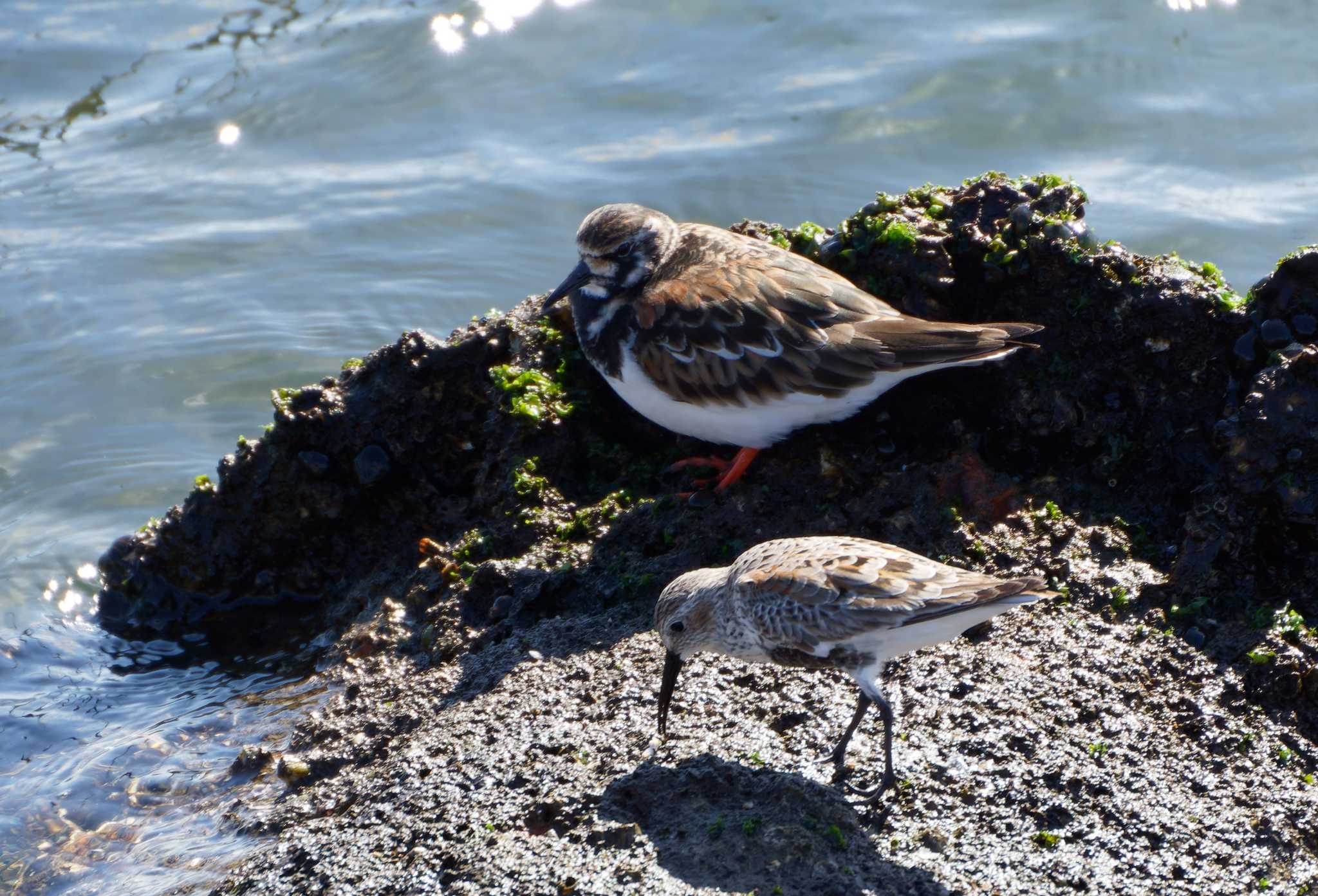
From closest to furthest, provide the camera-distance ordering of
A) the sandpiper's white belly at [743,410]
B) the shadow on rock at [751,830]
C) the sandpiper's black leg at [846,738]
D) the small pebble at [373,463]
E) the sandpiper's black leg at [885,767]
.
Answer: the shadow on rock at [751,830] < the sandpiper's black leg at [885,767] < the sandpiper's black leg at [846,738] < the sandpiper's white belly at [743,410] < the small pebble at [373,463]

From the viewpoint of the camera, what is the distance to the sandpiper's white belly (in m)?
4.98

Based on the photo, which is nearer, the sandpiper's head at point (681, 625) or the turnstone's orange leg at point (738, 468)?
the sandpiper's head at point (681, 625)

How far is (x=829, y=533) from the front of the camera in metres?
4.76

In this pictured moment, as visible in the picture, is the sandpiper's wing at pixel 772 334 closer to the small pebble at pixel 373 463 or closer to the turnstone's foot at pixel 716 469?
the turnstone's foot at pixel 716 469

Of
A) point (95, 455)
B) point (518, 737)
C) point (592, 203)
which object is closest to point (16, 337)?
point (95, 455)

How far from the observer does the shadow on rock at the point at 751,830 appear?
3.35 m

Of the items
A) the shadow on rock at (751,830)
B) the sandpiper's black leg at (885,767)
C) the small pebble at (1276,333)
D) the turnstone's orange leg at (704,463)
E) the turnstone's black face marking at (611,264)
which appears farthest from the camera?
the turnstone's black face marking at (611,264)

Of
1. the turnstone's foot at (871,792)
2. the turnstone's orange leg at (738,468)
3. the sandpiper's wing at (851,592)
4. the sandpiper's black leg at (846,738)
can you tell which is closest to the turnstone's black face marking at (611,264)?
the turnstone's orange leg at (738,468)

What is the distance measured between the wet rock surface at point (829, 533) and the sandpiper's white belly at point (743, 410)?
0.15 m

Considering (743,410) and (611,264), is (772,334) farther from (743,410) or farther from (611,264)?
(611,264)

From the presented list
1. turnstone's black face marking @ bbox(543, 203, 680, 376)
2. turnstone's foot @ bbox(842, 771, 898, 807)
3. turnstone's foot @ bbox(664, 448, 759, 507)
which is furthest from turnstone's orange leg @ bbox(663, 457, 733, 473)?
turnstone's foot @ bbox(842, 771, 898, 807)

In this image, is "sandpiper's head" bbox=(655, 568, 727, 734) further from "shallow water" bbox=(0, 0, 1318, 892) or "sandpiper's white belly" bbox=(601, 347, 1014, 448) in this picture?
"shallow water" bbox=(0, 0, 1318, 892)

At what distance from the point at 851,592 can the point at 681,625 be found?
0.55 meters

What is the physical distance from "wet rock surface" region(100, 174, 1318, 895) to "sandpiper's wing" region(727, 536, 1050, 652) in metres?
0.40
